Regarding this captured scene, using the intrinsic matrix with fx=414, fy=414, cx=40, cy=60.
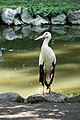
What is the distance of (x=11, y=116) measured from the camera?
18.4ft

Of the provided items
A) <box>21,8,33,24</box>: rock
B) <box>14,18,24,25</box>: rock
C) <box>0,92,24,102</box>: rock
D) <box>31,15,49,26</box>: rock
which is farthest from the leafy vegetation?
<box>0,92,24,102</box>: rock

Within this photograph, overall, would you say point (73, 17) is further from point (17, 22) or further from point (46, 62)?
point (46, 62)

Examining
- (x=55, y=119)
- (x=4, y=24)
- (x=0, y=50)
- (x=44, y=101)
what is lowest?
(x=4, y=24)

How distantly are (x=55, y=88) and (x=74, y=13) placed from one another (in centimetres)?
1644

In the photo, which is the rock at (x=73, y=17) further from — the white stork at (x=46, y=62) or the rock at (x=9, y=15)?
the white stork at (x=46, y=62)

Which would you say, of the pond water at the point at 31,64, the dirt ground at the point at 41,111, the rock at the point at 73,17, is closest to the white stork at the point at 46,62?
the dirt ground at the point at 41,111

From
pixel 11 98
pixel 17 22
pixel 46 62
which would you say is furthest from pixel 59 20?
pixel 11 98

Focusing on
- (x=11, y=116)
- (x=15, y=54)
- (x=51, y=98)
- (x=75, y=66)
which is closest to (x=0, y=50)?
(x=15, y=54)

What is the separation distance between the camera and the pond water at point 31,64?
9328mm

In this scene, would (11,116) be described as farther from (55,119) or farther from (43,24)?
(43,24)

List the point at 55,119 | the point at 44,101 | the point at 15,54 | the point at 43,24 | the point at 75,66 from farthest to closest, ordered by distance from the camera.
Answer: the point at 43,24 < the point at 15,54 < the point at 75,66 < the point at 44,101 < the point at 55,119

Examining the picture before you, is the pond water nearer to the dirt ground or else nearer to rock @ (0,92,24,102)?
rock @ (0,92,24,102)

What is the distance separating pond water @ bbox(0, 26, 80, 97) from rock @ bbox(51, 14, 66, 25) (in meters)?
5.49

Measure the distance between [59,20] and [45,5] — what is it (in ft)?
10.2
